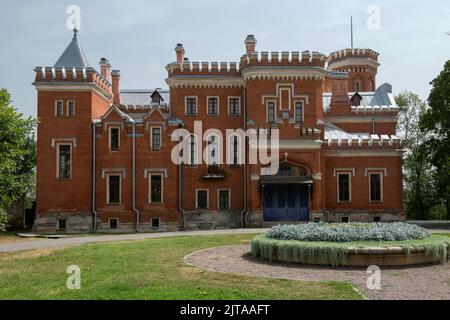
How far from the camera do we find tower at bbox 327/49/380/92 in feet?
155

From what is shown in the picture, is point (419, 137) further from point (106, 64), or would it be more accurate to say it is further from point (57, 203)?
point (57, 203)

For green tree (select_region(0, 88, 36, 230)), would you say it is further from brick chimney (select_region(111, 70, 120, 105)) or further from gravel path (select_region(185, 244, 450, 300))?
gravel path (select_region(185, 244, 450, 300))

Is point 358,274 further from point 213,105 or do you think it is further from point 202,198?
point 213,105

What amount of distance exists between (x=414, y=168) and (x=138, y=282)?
4756 cm

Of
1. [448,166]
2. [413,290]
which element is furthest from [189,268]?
[448,166]

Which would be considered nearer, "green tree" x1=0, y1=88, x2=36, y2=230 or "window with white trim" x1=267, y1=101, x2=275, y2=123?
"green tree" x1=0, y1=88, x2=36, y2=230

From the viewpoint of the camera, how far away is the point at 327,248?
14.1 meters

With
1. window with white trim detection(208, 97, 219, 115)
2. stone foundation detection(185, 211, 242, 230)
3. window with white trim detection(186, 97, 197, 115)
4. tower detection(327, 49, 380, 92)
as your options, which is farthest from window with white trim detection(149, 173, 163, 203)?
tower detection(327, 49, 380, 92)

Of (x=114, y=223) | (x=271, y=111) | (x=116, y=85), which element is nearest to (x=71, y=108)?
(x=116, y=85)

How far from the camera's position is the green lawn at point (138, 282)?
10.3 meters

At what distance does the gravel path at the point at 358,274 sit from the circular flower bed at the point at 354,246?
361 mm

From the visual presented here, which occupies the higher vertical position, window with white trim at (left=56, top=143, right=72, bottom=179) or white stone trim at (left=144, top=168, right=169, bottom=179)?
window with white trim at (left=56, top=143, right=72, bottom=179)

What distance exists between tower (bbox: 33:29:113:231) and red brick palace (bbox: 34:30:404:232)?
6 centimetres

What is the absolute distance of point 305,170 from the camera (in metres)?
33.2
